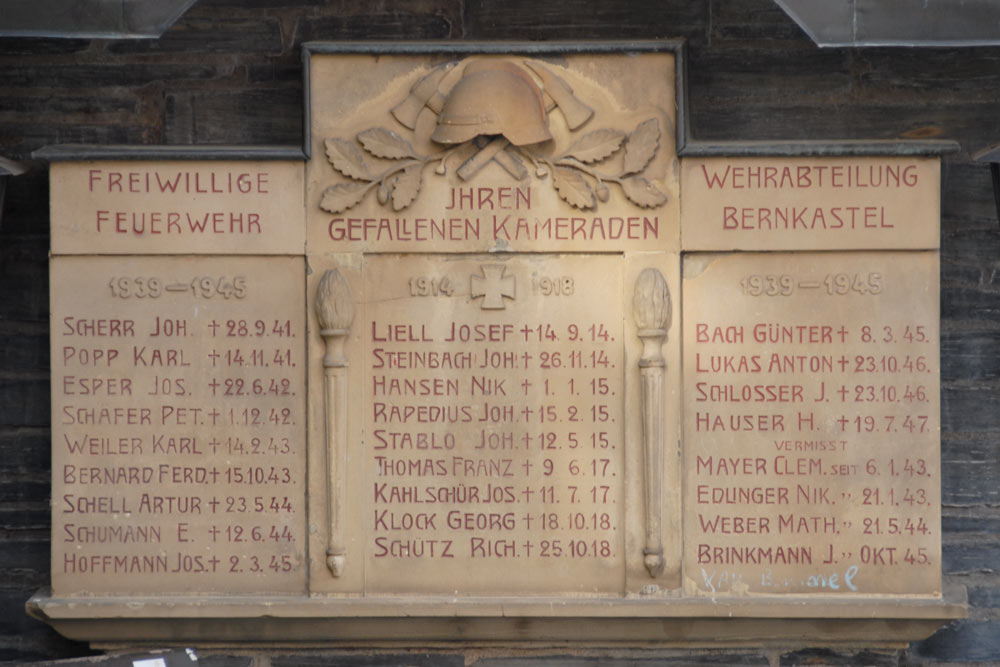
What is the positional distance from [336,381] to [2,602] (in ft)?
5.17

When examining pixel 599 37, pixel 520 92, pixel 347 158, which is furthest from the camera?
pixel 599 37

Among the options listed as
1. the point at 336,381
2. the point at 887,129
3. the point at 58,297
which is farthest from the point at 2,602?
the point at 887,129

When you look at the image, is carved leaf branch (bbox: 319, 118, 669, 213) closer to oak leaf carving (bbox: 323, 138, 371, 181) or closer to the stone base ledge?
oak leaf carving (bbox: 323, 138, 371, 181)

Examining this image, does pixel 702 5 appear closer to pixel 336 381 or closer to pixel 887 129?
pixel 887 129

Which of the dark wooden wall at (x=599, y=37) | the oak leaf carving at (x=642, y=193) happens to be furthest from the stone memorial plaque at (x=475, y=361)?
the dark wooden wall at (x=599, y=37)

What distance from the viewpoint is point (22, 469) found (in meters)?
4.63

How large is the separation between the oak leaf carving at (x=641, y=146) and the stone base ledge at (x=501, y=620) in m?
1.51

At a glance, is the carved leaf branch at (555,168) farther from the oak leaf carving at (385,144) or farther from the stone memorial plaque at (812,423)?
the stone memorial plaque at (812,423)

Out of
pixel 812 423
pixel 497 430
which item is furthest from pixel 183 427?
pixel 812 423

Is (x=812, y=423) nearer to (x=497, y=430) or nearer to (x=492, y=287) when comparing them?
(x=497, y=430)

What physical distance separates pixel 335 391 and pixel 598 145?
1.26 metres

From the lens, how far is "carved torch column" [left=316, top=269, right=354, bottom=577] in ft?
14.1

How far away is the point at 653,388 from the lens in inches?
169

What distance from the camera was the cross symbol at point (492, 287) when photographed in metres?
4.33
